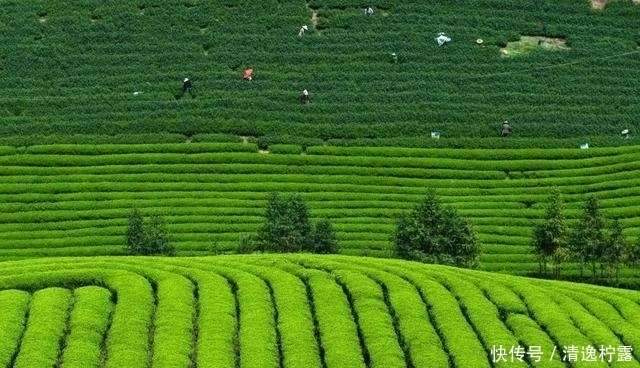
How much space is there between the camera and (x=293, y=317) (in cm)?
4297

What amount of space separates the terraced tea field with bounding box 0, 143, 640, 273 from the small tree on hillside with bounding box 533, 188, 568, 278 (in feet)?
6.76

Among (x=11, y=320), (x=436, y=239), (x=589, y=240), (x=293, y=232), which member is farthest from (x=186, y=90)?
(x=11, y=320)

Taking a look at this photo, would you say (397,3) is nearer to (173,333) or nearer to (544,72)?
(544,72)

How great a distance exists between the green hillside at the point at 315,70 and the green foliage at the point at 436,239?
16.5m

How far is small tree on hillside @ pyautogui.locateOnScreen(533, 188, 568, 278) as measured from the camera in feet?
197

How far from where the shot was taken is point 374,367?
1554 inches

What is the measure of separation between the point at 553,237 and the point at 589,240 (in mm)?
1859

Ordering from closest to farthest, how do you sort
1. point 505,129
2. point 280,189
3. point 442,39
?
point 280,189
point 505,129
point 442,39


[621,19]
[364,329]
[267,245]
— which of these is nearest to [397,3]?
[621,19]

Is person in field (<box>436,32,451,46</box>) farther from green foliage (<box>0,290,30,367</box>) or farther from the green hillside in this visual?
green foliage (<box>0,290,30,367</box>)

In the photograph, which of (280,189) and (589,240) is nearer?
(589,240)

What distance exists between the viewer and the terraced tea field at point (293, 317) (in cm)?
3981

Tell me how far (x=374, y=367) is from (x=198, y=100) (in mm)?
43743

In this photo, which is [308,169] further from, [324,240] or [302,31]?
[302,31]
